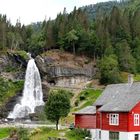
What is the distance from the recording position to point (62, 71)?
408 ft

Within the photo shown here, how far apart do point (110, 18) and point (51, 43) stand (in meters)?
21.4

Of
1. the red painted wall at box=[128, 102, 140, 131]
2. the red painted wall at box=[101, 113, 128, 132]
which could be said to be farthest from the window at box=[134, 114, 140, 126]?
the red painted wall at box=[101, 113, 128, 132]

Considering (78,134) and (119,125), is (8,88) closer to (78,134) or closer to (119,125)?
(78,134)

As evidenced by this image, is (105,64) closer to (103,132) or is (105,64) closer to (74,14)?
(74,14)

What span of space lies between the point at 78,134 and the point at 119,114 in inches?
293

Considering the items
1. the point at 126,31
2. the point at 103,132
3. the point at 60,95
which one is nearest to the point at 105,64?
the point at 126,31

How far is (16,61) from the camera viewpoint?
5148 inches

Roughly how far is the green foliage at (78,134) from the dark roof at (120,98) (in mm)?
4012

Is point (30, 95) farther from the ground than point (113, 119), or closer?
farther from the ground

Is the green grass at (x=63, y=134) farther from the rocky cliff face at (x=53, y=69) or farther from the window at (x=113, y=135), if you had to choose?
the rocky cliff face at (x=53, y=69)

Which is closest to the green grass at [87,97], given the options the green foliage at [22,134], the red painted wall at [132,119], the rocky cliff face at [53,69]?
the rocky cliff face at [53,69]

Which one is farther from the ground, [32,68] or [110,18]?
[110,18]

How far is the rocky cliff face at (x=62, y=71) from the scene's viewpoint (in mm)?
124375

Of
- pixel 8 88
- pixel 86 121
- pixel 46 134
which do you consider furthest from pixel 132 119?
pixel 8 88
